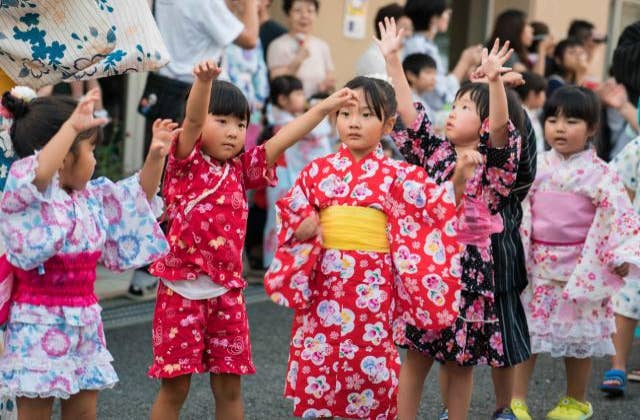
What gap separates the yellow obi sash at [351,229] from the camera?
418 cm

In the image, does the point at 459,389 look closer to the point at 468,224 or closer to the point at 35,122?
the point at 468,224

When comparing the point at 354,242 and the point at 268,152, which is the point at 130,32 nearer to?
the point at 268,152

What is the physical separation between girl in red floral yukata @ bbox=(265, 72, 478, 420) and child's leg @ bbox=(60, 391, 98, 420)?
71cm

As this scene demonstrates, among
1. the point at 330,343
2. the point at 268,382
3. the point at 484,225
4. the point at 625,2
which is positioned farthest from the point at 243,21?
the point at 625,2

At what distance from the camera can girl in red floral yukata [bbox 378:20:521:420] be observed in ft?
15.5

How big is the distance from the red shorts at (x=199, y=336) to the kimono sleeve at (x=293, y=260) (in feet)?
0.64

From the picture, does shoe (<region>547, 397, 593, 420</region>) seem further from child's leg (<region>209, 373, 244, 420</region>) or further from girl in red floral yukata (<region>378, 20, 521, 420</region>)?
child's leg (<region>209, 373, 244, 420</region>)

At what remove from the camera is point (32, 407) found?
3799 millimetres

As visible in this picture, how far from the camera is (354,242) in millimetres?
4184

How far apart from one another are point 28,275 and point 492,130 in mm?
1867

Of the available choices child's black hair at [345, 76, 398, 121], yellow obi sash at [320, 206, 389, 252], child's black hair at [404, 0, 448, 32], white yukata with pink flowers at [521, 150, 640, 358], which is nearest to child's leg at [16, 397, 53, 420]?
yellow obi sash at [320, 206, 389, 252]

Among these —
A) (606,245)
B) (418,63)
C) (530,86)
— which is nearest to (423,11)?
(418,63)

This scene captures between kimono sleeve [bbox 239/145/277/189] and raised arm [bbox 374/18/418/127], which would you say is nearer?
kimono sleeve [bbox 239/145/277/189]

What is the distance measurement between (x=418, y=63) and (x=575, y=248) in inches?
130
